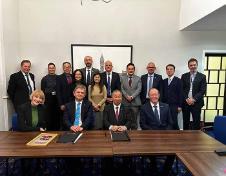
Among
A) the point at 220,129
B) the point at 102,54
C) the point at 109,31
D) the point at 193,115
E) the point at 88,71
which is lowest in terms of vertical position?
the point at 193,115

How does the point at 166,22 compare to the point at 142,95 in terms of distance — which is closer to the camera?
the point at 142,95

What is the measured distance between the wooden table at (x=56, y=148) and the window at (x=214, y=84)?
3820mm

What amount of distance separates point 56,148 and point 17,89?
2455 millimetres

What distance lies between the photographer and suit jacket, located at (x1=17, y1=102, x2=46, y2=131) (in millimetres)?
2656

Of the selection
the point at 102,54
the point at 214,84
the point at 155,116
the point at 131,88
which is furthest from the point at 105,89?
the point at 214,84

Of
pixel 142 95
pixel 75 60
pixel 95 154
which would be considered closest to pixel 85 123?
pixel 95 154

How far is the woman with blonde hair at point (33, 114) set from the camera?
2.67m

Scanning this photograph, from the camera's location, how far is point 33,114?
9.02ft

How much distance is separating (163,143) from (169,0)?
3.69 metres

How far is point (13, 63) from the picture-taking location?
4.36 m

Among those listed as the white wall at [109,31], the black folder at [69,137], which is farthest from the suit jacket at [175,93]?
the black folder at [69,137]

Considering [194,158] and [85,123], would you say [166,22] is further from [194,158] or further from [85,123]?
[194,158]

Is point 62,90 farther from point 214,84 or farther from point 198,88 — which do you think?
point 214,84

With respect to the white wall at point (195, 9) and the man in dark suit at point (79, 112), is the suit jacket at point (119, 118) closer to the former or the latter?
the man in dark suit at point (79, 112)
